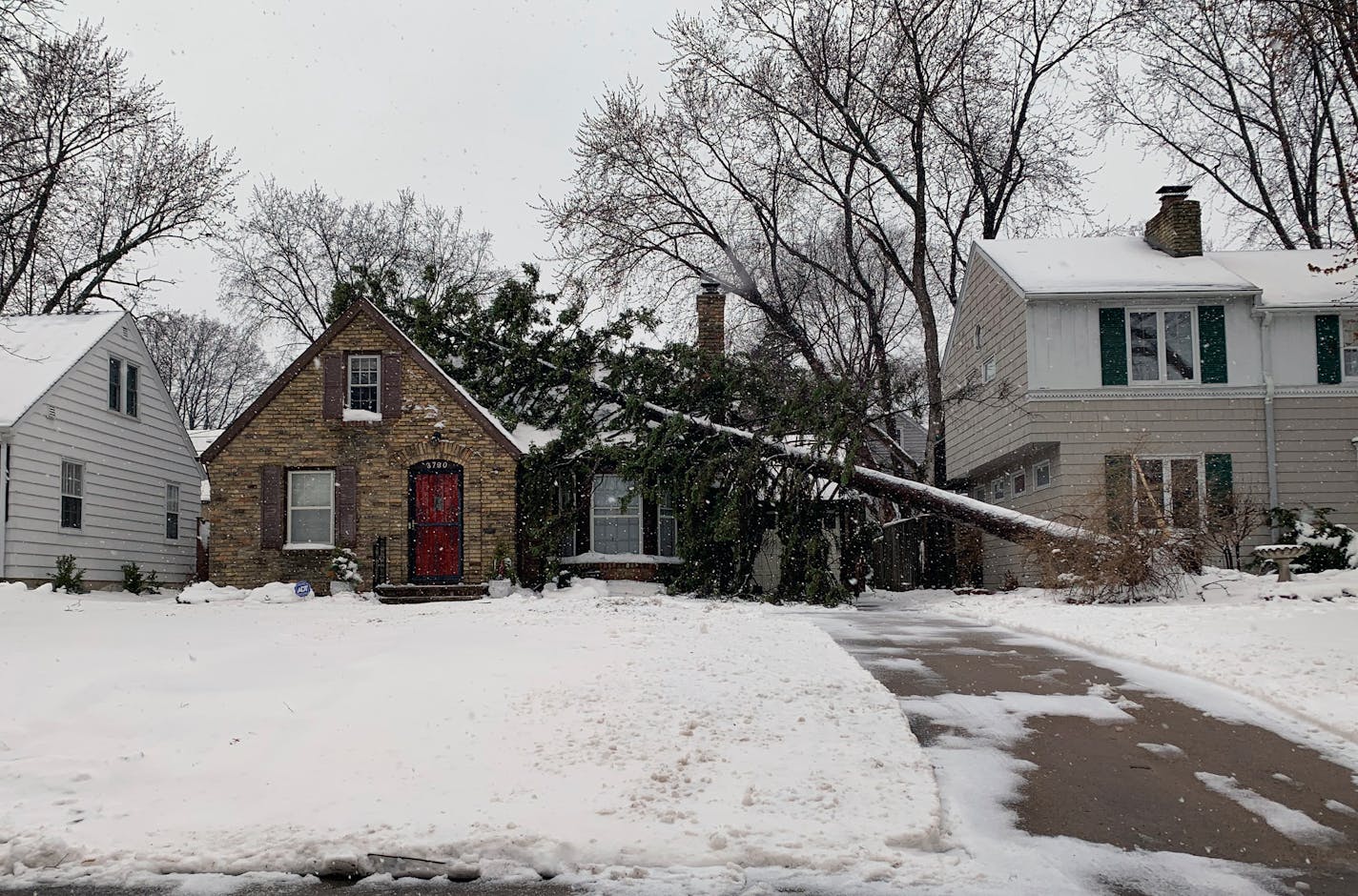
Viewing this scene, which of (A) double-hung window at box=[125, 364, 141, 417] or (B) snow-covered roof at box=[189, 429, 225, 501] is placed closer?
(A) double-hung window at box=[125, 364, 141, 417]

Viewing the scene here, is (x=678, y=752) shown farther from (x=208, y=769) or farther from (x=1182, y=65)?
(x=1182, y=65)

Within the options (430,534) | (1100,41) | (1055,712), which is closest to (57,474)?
(430,534)

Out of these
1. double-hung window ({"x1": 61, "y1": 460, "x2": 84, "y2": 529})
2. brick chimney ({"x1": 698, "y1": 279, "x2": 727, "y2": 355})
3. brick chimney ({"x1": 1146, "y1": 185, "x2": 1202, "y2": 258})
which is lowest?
double-hung window ({"x1": 61, "y1": 460, "x2": 84, "y2": 529})

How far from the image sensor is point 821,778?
5.36 metres

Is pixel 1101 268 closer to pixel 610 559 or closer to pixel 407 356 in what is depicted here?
pixel 610 559

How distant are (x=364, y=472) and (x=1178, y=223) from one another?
16.7m

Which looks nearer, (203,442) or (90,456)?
(90,456)

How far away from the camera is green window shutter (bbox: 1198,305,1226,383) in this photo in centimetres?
2069

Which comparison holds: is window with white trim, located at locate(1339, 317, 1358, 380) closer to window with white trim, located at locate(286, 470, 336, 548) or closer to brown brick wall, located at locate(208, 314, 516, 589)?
brown brick wall, located at locate(208, 314, 516, 589)

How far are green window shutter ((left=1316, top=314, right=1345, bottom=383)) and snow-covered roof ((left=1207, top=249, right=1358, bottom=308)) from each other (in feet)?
1.64

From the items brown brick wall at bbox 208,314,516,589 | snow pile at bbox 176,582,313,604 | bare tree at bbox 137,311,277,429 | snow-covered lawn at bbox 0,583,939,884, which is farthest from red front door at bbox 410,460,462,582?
bare tree at bbox 137,311,277,429

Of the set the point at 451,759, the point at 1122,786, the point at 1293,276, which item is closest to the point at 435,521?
the point at 451,759

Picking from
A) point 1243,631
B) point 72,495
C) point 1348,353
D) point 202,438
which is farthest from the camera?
point 202,438

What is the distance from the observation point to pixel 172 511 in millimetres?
25484
